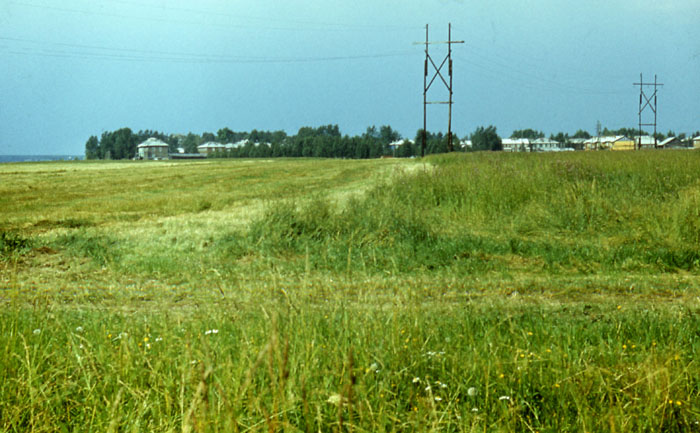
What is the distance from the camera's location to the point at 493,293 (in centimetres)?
719

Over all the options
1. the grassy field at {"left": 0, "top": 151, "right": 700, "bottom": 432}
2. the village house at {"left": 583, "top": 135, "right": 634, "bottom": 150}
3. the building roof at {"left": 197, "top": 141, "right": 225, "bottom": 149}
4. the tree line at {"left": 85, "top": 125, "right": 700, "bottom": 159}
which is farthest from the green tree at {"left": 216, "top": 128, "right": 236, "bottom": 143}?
the grassy field at {"left": 0, "top": 151, "right": 700, "bottom": 432}

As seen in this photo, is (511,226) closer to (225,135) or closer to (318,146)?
(318,146)

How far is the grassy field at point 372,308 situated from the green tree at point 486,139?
56.5 meters

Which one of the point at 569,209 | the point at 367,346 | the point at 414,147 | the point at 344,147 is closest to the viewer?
the point at 367,346

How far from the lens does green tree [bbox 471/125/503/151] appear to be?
242ft

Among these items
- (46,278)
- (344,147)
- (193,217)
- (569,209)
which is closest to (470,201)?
(569,209)

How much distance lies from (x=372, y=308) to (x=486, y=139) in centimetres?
7210

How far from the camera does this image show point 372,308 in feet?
17.8

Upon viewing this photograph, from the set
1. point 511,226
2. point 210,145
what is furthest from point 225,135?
point 511,226

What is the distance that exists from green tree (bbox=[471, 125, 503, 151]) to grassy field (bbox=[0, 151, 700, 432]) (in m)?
56.5

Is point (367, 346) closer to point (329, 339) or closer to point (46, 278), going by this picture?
point (329, 339)

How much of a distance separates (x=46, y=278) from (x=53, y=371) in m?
5.74

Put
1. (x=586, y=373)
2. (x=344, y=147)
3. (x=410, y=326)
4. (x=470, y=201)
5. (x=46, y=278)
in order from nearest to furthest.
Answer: (x=586, y=373) → (x=410, y=326) → (x=46, y=278) → (x=470, y=201) → (x=344, y=147)

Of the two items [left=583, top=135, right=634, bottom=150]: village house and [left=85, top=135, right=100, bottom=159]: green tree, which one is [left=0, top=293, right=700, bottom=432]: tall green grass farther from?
[left=85, top=135, right=100, bottom=159]: green tree
